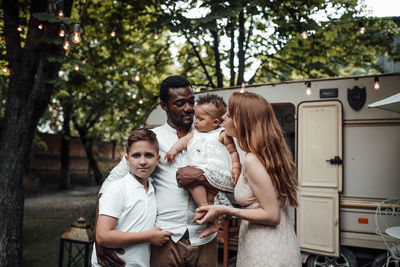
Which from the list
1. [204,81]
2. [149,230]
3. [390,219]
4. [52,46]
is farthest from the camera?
[204,81]

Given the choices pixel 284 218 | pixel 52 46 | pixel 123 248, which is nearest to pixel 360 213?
pixel 284 218

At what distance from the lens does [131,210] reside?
1.96 m

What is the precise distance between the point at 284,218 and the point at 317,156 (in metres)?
3.33

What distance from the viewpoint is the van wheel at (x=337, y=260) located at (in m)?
4.80

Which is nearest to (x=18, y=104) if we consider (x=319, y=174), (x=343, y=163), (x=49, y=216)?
(x=319, y=174)

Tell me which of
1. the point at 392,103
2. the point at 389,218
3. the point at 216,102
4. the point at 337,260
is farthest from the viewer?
the point at 337,260

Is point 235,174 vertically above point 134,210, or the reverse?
point 235,174

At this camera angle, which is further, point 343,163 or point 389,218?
point 343,163

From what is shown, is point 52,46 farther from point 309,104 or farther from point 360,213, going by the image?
point 360,213

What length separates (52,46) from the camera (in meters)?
5.07

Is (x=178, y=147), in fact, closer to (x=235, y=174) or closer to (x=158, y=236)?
(x=235, y=174)

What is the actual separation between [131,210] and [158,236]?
228 millimetres

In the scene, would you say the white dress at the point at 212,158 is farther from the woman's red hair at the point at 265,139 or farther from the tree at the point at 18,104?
the tree at the point at 18,104

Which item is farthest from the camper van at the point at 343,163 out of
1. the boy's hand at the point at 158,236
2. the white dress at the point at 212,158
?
the boy's hand at the point at 158,236
